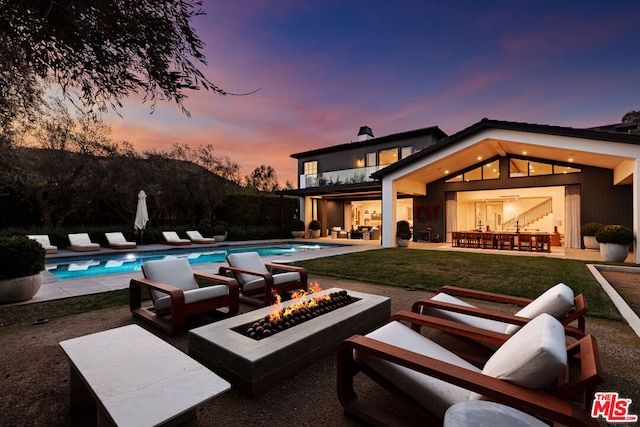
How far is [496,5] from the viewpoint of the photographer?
10.4 meters

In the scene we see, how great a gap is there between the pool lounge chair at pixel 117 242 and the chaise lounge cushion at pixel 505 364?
13.6 metres

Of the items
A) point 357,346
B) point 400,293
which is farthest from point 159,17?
point 400,293

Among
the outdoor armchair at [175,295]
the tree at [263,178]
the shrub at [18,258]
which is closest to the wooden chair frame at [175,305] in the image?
the outdoor armchair at [175,295]

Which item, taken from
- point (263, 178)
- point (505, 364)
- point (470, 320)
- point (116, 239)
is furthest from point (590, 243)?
point (263, 178)

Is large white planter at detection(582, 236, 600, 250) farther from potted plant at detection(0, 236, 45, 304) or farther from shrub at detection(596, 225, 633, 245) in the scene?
Result: potted plant at detection(0, 236, 45, 304)

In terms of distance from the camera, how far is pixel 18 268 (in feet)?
15.8

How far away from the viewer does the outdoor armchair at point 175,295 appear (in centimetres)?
367

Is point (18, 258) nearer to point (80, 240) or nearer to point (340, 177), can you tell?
point (80, 240)

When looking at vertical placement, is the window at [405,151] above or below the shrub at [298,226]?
above

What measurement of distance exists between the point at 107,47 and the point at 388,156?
18.0 metres

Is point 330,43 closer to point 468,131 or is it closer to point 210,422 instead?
point 468,131

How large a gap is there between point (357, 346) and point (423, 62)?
14.0 m

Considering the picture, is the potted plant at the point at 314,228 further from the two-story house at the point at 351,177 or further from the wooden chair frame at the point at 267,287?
the wooden chair frame at the point at 267,287

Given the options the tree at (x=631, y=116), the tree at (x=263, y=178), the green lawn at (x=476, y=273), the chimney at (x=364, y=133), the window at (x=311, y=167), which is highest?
the tree at (x=631, y=116)
